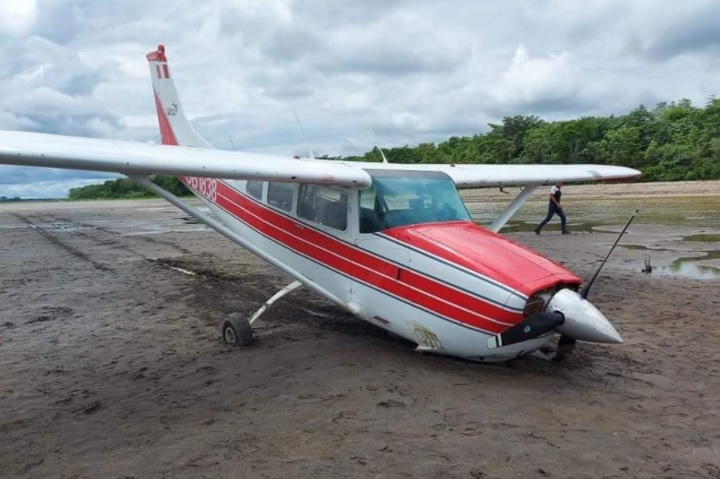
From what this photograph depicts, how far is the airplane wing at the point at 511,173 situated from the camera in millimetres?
7426

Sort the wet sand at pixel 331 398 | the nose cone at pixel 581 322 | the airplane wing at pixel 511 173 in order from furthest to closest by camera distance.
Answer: the airplane wing at pixel 511 173, the nose cone at pixel 581 322, the wet sand at pixel 331 398

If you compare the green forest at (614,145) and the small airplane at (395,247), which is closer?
the small airplane at (395,247)

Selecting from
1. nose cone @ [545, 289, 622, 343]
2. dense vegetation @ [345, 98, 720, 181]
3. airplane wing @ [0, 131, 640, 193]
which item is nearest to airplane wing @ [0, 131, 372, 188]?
airplane wing @ [0, 131, 640, 193]

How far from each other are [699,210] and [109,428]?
26972 mm

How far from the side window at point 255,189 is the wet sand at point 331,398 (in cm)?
183

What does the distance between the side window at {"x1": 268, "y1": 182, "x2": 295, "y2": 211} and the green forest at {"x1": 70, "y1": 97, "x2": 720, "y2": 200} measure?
3377 centimetres

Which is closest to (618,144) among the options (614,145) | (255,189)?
(614,145)

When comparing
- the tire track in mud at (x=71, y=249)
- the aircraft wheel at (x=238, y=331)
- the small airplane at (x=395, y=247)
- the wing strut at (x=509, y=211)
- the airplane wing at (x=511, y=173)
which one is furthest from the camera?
the tire track in mud at (x=71, y=249)

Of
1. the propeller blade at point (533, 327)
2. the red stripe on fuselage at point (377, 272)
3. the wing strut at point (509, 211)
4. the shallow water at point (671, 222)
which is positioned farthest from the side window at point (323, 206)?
the shallow water at point (671, 222)

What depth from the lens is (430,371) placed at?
550 centimetres

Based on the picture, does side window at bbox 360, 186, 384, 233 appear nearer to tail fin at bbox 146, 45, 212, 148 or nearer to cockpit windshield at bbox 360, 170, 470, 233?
cockpit windshield at bbox 360, 170, 470, 233

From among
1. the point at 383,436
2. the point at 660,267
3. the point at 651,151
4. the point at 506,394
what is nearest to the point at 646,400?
the point at 506,394

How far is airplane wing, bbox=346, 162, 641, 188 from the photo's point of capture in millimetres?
7426

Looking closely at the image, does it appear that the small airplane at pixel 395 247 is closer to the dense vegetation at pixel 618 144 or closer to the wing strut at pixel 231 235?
the wing strut at pixel 231 235
